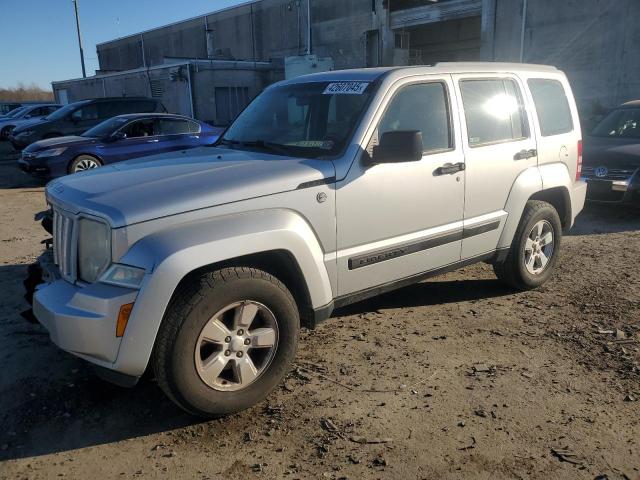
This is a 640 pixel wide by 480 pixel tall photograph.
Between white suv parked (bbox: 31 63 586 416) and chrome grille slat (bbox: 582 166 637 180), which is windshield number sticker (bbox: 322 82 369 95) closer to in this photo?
white suv parked (bbox: 31 63 586 416)

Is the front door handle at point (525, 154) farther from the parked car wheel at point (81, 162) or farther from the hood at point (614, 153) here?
the parked car wheel at point (81, 162)

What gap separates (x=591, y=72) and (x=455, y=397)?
18.2 metres

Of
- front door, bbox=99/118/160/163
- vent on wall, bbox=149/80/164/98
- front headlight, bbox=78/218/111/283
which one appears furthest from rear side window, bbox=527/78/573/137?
vent on wall, bbox=149/80/164/98

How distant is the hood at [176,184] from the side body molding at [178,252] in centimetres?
12

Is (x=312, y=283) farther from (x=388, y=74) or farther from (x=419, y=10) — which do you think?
(x=419, y=10)

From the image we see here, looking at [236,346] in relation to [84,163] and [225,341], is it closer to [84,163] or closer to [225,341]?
[225,341]

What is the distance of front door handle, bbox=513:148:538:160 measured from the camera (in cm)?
445

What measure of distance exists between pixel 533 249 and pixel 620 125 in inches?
209

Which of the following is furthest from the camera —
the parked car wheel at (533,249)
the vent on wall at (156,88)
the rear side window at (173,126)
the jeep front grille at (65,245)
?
the vent on wall at (156,88)

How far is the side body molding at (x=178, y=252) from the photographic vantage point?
→ 262cm

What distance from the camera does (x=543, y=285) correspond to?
5176mm

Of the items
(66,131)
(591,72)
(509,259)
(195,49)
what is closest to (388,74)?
(509,259)

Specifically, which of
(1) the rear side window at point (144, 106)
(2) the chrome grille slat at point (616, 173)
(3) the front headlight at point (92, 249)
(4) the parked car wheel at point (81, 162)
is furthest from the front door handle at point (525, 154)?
(1) the rear side window at point (144, 106)

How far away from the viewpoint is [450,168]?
12.9 feet
